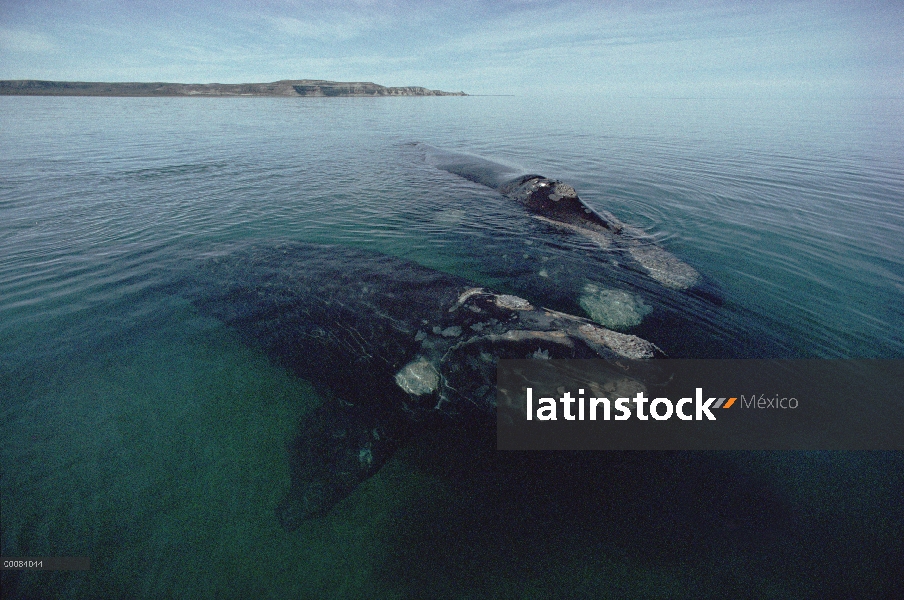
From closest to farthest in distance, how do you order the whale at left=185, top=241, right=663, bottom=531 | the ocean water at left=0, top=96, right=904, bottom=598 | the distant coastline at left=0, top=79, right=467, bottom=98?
the ocean water at left=0, top=96, right=904, bottom=598, the whale at left=185, top=241, right=663, bottom=531, the distant coastline at left=0, top=79, right=467, bottom=98

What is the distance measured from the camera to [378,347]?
245 inches

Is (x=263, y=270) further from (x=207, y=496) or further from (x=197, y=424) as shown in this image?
(x=207, y=496)

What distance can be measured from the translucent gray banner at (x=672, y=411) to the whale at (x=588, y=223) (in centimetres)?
359

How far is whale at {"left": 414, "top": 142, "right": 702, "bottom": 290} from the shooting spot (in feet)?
30.7

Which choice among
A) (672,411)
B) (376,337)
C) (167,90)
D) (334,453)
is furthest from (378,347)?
(167,90)

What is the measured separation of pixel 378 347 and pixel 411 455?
1.91 metres

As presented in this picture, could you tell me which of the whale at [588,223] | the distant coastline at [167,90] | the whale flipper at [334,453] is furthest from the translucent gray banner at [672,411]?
the distant coastline at [167,90]

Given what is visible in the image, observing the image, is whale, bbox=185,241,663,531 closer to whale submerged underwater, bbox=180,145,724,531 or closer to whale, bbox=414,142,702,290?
whale submerged underwater, bbox=180,145,724,531

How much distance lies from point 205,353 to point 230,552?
13.3ft

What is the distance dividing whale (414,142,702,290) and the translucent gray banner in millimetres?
3587

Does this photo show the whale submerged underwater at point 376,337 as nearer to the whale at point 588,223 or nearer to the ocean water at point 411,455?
the whale at point 588,223

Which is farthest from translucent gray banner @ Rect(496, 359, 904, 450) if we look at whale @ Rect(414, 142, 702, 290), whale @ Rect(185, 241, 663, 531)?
whale @ Rect(414, 142, 702, 290)

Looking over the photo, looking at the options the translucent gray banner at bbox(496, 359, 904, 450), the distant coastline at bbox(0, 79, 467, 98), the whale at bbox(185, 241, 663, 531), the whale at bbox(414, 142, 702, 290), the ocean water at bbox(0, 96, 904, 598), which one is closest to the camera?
the ocean water at bbox(0, 96, 904, 598)

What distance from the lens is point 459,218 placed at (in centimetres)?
1301
